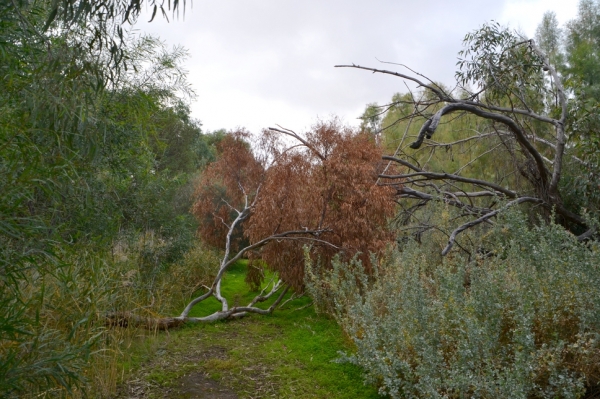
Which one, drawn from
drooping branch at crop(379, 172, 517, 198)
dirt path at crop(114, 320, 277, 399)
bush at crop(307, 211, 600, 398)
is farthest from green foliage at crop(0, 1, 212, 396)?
drooping branch at crop(379, 172, 517, 198)

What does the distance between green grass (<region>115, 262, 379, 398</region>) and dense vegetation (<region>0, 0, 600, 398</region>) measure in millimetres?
140

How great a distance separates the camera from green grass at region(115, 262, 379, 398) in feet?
14.9

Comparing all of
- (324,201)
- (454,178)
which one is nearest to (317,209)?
(324,201)

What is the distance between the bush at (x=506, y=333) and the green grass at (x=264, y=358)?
20.4 inches

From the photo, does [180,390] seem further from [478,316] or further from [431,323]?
[478,316]

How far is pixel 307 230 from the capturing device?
24.3 feet

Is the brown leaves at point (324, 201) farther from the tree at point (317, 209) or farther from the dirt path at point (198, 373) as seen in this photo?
the dirt path at point (198, 373)

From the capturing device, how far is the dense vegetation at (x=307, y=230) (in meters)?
2.89

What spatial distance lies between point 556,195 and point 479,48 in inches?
96.2

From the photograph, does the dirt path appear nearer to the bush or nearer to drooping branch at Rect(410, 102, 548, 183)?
the bush

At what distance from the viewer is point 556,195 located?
709 centimetres

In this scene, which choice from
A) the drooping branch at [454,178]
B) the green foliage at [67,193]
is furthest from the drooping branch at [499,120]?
the green foliage at [67,193]

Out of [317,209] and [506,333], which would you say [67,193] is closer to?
[506,333]

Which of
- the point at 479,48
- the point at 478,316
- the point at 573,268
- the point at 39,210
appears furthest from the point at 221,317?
the point at 479,48
